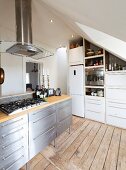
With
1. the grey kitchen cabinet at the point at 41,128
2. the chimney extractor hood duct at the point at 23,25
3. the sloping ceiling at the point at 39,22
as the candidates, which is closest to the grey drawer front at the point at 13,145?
the grey kitchen cabinet at the point at 41,128

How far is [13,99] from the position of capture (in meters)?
2.33

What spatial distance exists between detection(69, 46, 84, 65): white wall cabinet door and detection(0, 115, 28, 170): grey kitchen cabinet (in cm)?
291

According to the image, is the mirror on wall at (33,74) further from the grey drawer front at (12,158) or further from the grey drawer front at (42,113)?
the grey drawer front at (12,158)

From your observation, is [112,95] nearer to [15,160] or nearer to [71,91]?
[71,91]

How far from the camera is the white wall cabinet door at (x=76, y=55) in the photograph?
4.14 meters

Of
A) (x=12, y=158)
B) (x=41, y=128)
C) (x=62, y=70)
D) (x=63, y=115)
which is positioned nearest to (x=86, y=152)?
(x=63, y=115)

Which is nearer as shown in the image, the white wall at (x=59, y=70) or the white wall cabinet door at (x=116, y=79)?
the white wall cabinet door at (x=116, y=79)

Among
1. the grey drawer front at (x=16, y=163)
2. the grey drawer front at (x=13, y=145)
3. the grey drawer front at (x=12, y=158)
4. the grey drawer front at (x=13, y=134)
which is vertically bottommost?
the grey drawer front at (x=16, y=163)

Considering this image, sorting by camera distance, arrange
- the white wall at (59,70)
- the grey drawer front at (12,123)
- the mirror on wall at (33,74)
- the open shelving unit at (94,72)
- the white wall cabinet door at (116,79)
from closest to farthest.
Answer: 1. the grey drawer front at (12,123)
2. the white wall cabinet door at (116,79)
3. the open shelving unit at (94,72)
4. the mirror on wall at (33,74)
5. the white wall at (59,70)

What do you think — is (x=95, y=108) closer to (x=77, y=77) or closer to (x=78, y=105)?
(x=78, y=105)

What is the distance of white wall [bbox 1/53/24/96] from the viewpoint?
12.5 feet

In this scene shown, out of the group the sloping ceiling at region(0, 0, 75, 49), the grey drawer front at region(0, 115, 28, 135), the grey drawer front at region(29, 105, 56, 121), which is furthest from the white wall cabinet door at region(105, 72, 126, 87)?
the grey drawer front at region(0, 115, 28, 135)

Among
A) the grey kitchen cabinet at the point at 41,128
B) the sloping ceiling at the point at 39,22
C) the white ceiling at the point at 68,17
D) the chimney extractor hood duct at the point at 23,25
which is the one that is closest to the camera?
the white ceiling at the point at 68,17

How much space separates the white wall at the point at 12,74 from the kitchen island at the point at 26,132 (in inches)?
80.7
